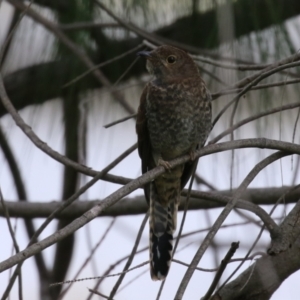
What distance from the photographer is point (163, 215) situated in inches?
146

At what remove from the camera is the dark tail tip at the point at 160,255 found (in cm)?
324

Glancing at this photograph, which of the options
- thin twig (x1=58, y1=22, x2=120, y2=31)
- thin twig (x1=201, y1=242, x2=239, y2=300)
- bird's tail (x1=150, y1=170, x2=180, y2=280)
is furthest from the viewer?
thin twig (x1=58, y1=22, x2=120, y2=31)

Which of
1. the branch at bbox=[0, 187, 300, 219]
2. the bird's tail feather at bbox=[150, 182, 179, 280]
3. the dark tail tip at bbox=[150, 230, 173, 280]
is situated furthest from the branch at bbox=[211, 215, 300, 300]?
the branch at bbox=[0, 187, 300, 219]

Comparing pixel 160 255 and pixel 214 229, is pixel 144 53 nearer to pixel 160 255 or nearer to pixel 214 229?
pixel 160 255

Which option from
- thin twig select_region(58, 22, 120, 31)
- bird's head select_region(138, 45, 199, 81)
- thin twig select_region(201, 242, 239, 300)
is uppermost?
thin twig select_region(58, 22, 120, 31)

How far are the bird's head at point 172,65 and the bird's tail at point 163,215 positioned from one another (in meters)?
0.52

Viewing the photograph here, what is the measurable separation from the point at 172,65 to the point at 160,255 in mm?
1014

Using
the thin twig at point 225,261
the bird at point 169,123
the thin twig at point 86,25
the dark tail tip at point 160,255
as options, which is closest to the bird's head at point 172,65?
the bird at point 169,123

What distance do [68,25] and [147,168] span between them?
2.79 ft

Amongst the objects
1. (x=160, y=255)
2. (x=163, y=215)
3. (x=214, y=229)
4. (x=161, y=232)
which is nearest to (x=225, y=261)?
(x=214, y=229)

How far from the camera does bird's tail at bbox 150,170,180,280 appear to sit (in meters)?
3.44

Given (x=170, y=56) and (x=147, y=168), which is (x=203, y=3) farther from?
(x=147, y=168)

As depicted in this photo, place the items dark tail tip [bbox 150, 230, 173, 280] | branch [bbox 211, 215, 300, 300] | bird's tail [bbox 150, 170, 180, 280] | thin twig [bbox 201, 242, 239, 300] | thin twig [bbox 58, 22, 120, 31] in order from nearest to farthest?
thin twig [bbox 201, 242, 239, 300] → branch [bbox 211, 215, 300, 300] → dark tail tip [bbox 150, 230, 173, 280] → bird's tail [bbox 150, 170, 180, 280] → thin twig [bbox 58, 22, 120, 31]

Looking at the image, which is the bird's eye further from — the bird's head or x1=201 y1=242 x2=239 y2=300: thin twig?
x1=201 y1=242 x2=239 y2=300: thin twig
